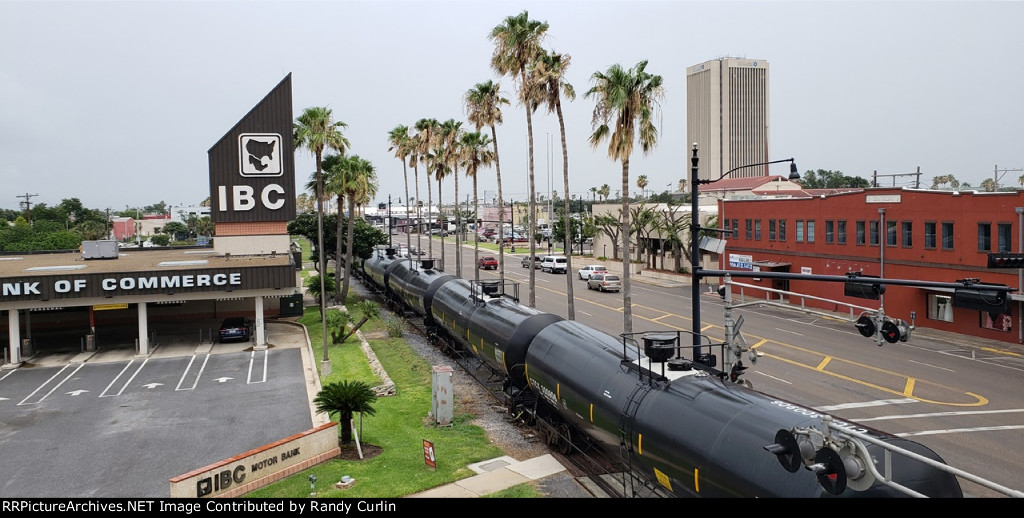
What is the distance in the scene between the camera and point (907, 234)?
44.1 meters

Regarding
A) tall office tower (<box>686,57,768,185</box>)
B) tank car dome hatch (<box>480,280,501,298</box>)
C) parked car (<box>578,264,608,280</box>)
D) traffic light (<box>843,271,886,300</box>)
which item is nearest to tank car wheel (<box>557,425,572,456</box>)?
traffic light (<box>843,271,886,300</box>)

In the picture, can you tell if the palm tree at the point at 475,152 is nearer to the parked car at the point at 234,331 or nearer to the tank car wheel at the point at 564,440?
the parked car at the point at 234,331

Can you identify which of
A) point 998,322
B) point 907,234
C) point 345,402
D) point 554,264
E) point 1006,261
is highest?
point 1006,261

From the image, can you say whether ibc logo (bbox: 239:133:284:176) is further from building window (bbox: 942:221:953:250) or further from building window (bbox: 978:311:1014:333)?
building window (bbox: 978:311:1014:333)

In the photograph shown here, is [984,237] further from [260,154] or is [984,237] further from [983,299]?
[260,154]

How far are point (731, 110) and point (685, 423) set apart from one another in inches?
7678

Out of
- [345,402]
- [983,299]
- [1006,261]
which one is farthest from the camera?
[345,402]

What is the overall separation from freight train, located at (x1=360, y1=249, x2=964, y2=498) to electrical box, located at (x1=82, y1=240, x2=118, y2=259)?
36804 millimetres

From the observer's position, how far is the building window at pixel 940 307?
41281 millimetres

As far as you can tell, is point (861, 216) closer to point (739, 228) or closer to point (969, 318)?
point (969, 318)

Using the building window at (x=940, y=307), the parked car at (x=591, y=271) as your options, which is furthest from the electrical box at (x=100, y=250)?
the building window at (x=940, y=307)

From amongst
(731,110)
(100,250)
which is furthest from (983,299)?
(731,110)

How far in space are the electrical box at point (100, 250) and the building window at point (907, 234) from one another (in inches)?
2076
